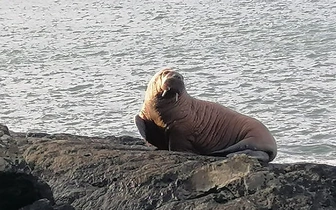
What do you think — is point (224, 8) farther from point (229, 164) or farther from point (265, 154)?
point (229, 164)

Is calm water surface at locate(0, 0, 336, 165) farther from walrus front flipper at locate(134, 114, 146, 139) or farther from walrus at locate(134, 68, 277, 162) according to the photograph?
walrus front flipper at locate(134, 114, 146, 139)

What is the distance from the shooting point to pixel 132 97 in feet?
39.9

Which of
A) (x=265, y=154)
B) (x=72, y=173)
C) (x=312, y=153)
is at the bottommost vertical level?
(x=312, y=153)

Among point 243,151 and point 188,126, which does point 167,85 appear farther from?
point 243,151

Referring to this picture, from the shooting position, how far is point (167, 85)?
575 cm

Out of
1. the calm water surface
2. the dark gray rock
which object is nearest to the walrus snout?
the dark gray rock

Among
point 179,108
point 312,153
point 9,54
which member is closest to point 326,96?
point 312,153

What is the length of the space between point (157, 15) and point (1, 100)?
8663 millimetres

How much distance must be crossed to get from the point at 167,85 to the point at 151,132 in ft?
1.22

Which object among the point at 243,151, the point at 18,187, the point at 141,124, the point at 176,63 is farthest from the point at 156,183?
the point at 176,63

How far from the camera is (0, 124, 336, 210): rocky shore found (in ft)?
11.3

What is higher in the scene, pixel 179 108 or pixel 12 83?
pixel 179 108

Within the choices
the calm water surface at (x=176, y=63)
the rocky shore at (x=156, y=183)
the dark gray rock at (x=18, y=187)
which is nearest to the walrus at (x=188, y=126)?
the rocky shore at (x=156, y=183)

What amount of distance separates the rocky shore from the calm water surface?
501 centimetres
